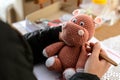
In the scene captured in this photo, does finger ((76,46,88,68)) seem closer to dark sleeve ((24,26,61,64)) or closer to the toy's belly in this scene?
the toy's belly

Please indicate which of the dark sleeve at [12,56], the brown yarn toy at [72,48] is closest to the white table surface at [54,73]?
the brown yarn toy at [72,48]

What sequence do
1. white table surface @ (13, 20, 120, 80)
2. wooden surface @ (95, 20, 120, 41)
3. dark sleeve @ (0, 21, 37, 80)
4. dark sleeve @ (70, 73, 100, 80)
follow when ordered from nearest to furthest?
dark sleeve @ (0, 21, 37, 80) → dark sleeve @ (70, 73, 100, 80) → white table surface @ (13, 20, 120, 80) → wooden surface @ (95, 20, 120, 41)

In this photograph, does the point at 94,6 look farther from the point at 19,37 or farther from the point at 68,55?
the point at 19,37

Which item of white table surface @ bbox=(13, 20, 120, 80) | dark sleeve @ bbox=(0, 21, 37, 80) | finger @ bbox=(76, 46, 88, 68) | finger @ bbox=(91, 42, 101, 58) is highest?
dark sleeve @ bbox=(0, 21, 37, 80)

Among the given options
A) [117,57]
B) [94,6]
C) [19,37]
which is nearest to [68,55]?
[117,57]

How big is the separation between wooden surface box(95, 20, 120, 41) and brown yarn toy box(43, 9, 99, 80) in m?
0.30

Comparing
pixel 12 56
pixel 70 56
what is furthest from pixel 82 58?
pixel 12 56

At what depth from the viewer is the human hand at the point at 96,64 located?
63 cm

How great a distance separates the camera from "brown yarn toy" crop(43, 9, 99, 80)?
25.5 inches

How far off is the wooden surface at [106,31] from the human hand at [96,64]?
11.8 inches

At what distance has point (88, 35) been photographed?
0.66 meters

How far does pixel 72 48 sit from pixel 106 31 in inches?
15.8

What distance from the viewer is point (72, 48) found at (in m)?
A: 0.68

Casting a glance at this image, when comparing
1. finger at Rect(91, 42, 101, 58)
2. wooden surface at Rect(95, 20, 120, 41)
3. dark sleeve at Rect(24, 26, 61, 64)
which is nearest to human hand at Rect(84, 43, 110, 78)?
finger at Rect(91, 42, 101, 58)
